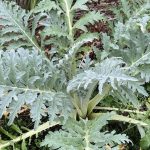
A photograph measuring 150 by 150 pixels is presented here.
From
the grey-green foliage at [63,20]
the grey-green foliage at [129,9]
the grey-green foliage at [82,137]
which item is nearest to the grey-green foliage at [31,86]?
the grey-green foliage at [82,137]

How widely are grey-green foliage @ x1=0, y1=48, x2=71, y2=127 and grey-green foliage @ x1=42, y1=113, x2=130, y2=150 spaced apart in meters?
0.10

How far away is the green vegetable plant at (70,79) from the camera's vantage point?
2232 mm

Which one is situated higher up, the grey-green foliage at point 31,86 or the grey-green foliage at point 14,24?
the grey-green foliage at point 14,24

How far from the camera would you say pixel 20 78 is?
7.59ft

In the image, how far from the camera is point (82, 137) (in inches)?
Result: 92.7

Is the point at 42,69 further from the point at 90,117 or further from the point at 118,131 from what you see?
the point at 118,131

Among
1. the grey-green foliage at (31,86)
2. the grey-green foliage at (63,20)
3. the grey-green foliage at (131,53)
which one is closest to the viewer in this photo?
the grey-green foliage at (31,86)

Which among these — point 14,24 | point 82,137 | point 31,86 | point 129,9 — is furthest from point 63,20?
point 82,137

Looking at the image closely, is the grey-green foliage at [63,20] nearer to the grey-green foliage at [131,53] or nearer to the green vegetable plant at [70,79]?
the green vegetable plant at [70,79]

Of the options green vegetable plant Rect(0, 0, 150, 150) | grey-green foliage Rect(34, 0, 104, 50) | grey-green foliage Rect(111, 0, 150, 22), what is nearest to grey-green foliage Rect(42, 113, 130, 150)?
green vegetable plant Rect(0, 0, 150, 150)

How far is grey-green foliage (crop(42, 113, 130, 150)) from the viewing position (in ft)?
7.30

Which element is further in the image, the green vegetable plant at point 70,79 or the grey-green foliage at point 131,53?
the grey-green foliage at point 131,53

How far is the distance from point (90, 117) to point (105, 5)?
1470 millimetres

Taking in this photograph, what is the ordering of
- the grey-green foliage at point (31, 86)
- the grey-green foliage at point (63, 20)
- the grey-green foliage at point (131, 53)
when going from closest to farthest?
1. the grey-green foliage at point (31, 86)
2. the grey-green foliage at point (131, 53)
3. the grey-green foliage at point (63, 20)
